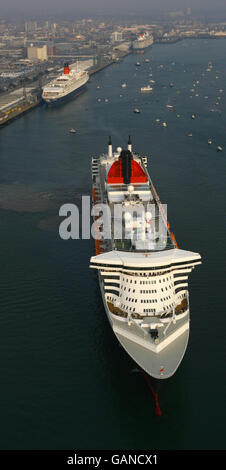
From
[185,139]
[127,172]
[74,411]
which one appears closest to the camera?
[74,411]

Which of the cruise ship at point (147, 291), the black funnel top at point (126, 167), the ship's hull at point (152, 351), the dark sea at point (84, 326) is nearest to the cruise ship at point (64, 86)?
the dark sea at point (84, 326)

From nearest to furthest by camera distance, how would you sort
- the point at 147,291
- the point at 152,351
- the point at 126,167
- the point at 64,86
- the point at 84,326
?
the point at 152,351 → the point at 147,291 → the point at 84,326 → the point at 126,167 → the point at 64,86

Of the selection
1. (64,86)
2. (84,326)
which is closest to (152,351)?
(84,326)

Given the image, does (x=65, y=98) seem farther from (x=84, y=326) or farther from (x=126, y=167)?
(x=84, y=326)

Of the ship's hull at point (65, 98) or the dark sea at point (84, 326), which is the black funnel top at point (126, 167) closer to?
the dark sea at point (84, 326)

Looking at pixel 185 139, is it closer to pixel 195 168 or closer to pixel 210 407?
pixel 195 168

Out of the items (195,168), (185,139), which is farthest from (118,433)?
(185,139)

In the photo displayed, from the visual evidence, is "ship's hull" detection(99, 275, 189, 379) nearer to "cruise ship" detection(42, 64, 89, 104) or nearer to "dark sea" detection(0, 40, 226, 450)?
"dark sea" detection(0, 40, 226, 450)

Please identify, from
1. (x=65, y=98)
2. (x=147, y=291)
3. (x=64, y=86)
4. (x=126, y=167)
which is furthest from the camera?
(x=64, y=86)
